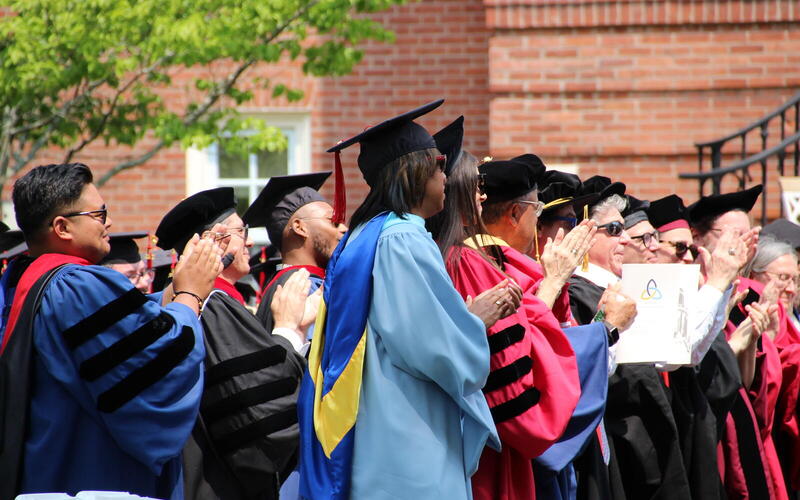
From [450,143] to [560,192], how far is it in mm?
1237

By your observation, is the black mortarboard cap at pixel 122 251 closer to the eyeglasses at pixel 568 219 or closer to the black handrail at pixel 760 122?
the eyeglasses at pixel 568 219

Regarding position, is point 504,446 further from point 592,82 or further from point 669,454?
point 592,82

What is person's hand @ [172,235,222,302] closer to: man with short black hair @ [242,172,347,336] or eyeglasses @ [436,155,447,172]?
eyeglasses @ [436,155,447,172]

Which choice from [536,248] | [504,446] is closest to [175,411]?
[504,446]

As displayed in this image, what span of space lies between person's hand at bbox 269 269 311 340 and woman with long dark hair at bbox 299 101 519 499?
3.25ft

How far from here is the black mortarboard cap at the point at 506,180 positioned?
14.4ft

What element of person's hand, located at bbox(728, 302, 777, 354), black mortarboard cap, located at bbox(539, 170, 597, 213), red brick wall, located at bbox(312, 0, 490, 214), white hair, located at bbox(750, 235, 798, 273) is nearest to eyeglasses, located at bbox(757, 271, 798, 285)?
white hair, located at bbox(750, 235, 798, 273)

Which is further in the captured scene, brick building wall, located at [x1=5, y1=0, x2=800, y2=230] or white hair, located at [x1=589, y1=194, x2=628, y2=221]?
brick building wall, located at [x1=5, y1=0, x2=800, y2=230]

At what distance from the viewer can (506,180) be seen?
4398 mm

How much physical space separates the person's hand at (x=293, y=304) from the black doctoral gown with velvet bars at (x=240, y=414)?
0.97ft

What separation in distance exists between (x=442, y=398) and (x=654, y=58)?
7292mm

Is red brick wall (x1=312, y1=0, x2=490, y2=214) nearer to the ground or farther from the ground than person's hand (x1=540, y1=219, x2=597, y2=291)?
farther from the ground

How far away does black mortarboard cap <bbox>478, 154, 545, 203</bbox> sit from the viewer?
4398mm

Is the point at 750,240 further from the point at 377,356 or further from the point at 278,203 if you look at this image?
the point at 377,356
